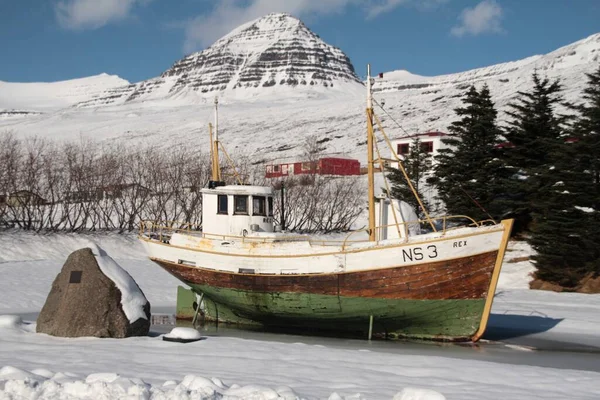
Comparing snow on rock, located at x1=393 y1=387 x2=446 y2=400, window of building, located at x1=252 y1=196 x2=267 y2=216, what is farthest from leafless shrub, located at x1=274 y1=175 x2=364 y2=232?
snow on rock, located at x1=393 y1=387 x2=446 y2=400

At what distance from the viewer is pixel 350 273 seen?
691 inches

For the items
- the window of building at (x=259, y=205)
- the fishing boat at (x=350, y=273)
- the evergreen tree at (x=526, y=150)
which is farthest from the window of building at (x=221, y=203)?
the evergreen tree at (x=526, y=150)

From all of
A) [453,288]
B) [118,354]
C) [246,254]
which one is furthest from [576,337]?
[118,354]

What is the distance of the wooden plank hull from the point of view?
55.6 feet

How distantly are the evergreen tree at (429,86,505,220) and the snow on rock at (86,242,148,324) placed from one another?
85.2 ft

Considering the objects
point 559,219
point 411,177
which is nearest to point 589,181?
point 559,219

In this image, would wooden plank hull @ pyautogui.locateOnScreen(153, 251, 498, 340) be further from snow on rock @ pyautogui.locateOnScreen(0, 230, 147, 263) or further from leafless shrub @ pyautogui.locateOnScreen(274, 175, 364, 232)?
leafless shrub @ pyautogui.locateOnScreen(274, 175, 364, 232)

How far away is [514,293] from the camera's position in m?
28.9

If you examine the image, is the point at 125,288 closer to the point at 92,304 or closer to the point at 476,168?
the point at 92,304

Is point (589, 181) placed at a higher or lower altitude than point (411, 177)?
lower

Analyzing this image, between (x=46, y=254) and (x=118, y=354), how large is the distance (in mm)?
25608

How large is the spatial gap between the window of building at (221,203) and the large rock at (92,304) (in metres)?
7.08

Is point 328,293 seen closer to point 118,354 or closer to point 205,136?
point 118,354

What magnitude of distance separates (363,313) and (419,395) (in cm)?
943
